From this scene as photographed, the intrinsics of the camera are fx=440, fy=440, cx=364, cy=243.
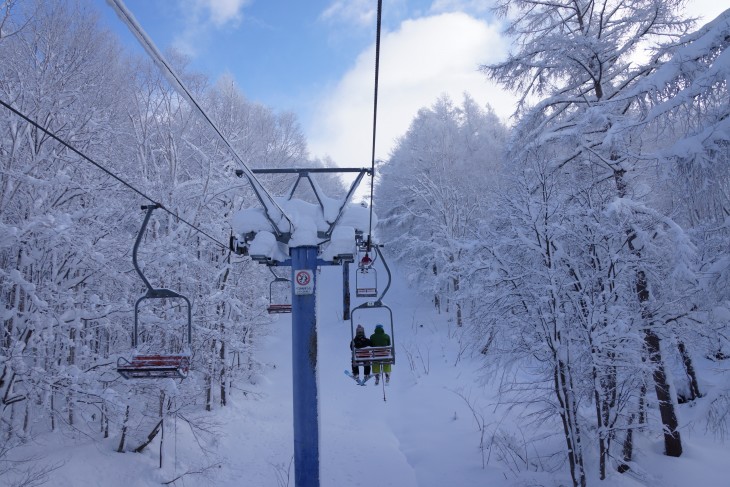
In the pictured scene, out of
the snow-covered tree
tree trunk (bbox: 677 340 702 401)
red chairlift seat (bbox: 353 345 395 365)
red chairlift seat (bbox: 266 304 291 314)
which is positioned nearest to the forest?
tree trunk (bbox: 677 340 702 401)

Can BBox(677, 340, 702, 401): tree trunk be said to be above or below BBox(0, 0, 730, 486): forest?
below

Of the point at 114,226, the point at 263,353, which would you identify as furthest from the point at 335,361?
the point at 114,226

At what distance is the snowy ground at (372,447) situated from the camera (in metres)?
8.80

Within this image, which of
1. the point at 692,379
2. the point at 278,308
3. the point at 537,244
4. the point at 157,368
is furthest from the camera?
the point at 692,379

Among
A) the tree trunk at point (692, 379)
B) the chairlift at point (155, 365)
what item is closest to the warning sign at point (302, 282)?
the chairlift at point (155, 365)

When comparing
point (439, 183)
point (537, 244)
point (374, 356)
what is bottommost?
point (374, 356)

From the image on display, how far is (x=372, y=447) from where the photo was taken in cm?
1173

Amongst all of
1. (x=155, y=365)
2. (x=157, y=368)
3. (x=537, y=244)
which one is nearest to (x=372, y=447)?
(x=537, y=244)

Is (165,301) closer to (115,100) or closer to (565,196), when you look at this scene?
(115,100)

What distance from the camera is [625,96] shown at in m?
6.56

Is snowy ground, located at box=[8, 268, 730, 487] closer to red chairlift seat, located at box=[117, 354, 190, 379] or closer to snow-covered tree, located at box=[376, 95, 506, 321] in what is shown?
red chairlift seat, located at box=[117, 354, 190, 379]

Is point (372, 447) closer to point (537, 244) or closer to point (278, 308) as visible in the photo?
point (278, 308)

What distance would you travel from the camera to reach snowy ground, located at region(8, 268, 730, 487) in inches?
347

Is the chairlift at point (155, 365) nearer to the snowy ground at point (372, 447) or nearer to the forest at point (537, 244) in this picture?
the forest at point (537, 244)
